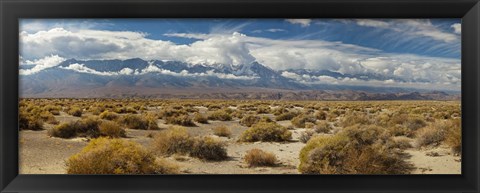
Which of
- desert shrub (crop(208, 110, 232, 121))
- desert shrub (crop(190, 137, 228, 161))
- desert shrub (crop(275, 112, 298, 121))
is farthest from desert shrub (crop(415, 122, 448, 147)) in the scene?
desert shrub (crop(208, 110, 232, 121))

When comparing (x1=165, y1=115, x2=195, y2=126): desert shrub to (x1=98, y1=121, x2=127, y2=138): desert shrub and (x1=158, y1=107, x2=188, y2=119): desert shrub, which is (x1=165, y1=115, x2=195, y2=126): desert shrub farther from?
(x1=98, y1=121, x2=127, y2=138): desert shrub

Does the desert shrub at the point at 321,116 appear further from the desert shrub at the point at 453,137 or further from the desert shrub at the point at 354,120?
the desert shrub at the point at 453,137

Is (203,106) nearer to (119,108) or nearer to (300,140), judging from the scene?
(119,108)

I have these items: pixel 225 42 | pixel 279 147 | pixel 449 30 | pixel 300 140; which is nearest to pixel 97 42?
pixel 225 42

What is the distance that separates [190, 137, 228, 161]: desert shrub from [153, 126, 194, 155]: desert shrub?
81 mm

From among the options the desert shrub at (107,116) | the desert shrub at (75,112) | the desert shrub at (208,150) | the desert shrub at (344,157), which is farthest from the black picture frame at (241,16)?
the desert shrub at (75,112)

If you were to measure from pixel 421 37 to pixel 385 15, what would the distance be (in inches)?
81.4

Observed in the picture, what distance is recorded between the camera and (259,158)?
12.5ft

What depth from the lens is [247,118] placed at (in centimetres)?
636

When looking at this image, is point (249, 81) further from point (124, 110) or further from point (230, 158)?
point (124, 110)

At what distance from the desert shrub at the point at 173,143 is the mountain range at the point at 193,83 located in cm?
73

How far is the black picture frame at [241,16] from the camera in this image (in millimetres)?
2477

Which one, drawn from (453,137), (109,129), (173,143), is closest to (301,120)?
(453,137)

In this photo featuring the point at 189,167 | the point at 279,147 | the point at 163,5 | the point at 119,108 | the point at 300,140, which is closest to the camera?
the point at 163,5
